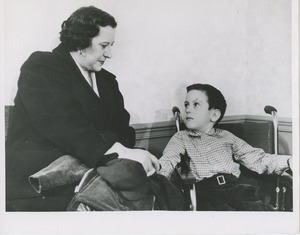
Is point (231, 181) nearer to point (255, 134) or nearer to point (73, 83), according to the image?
point (255, 134)

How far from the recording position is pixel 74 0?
80.7 inches

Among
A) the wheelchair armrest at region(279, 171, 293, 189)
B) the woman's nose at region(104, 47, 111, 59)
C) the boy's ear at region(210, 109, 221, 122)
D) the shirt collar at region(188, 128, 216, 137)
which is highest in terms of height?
the woman's nose at region(104, 47, 111, 59)

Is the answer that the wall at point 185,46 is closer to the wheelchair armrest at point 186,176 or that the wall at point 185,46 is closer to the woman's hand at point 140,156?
the woman's hand at point 140,156

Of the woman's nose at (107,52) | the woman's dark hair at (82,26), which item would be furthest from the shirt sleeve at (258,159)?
the woman's dark hair at (82,26)

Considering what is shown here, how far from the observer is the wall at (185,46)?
80.8 inches

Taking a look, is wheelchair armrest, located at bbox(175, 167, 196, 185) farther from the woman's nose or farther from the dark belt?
the woman's nose

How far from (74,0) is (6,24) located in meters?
0.35

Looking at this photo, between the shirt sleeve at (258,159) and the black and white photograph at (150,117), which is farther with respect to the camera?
the shirt sleeve at (258,159)

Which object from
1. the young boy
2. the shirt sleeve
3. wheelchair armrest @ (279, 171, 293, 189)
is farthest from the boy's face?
wheelchair armrest @ (279, 171, 293, 189)

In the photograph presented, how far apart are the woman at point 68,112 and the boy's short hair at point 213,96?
Answer: 37 centimetres

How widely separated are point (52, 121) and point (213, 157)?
0.78 m

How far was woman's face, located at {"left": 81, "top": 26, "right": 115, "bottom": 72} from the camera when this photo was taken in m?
2.02

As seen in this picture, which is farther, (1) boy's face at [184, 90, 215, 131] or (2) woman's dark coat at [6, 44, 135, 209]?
(1) boy's face at [184, 90, 215, 131]
